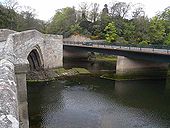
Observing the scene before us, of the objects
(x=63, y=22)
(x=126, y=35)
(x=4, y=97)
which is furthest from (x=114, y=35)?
(x=4, y=97)

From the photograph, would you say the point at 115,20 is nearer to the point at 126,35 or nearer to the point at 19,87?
the point at 126,35

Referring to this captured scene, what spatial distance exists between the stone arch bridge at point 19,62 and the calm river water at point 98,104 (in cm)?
542

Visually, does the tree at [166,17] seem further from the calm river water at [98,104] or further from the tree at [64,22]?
the calm river water at [98,104]

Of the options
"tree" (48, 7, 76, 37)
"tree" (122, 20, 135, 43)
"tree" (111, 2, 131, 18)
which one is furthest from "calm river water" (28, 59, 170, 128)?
"tree" (111, 2, 131, 18)

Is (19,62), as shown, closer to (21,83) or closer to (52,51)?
(21,83)

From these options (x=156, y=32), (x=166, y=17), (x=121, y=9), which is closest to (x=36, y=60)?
(x=156, y=32)

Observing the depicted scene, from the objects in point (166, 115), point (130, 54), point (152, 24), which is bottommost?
point (166, 115)

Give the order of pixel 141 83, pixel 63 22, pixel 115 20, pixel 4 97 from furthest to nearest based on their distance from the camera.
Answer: pixel 63 22
pixel 115 20
pixel 141 83
pixel 4 97

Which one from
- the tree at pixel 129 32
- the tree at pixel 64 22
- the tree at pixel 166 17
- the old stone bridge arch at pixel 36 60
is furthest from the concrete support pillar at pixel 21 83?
the tree at pixel 64 22

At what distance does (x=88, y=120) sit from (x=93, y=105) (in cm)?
472

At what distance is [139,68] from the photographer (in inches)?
1734

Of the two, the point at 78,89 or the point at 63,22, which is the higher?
the point at 63,22

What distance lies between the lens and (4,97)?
3811mm

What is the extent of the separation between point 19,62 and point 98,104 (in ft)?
58.5
